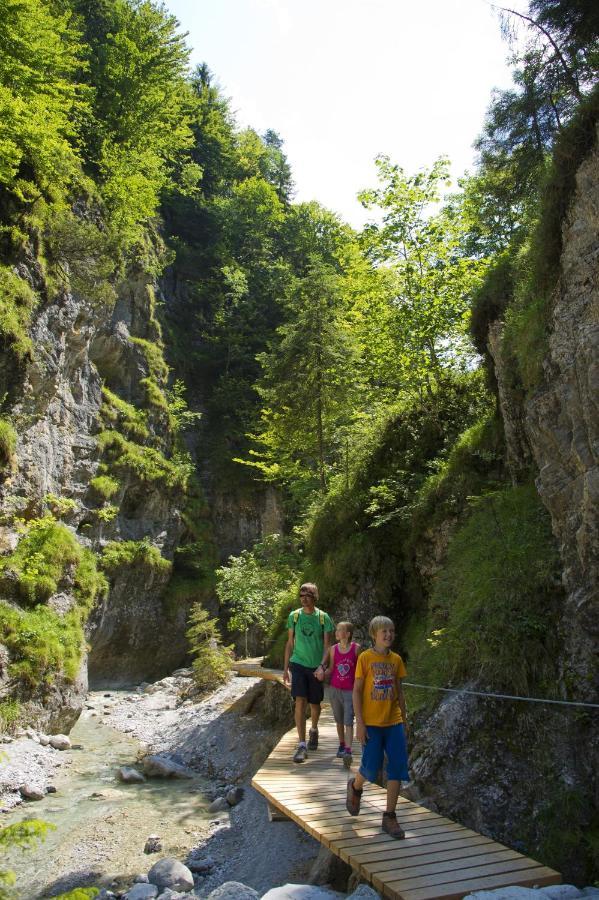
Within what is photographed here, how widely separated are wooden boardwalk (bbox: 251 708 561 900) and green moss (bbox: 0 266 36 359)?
12327mm

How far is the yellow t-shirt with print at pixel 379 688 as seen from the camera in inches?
209

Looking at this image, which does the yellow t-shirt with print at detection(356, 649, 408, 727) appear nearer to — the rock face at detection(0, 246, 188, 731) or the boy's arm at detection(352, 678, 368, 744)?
the boy's arm at detection(352, 678, 368, 744)

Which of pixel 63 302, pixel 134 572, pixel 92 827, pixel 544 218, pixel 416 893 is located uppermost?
pixel 63 302

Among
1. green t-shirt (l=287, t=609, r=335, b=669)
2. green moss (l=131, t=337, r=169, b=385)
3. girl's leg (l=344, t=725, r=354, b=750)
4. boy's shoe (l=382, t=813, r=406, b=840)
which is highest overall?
green moss (l=131, t=337, r=169, b=385)

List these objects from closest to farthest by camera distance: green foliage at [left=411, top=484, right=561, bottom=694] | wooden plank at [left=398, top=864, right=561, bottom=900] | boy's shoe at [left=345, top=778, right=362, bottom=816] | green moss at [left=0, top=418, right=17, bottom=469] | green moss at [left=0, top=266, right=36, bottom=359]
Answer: wooden plank at [left=398, top=864, right=561, bottom=900]
boy's shoe at [left=345, top=778, right=362, bottom=816]
green foliage at [left=411, top=484, right=561, bottom=694]
green moss at [left=0, top=418, right=17, bottom=469]
green moss at [left=0, top=266, right=36, bottom=359]

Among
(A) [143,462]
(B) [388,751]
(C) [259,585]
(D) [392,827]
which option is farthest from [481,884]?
(A) [143,462]

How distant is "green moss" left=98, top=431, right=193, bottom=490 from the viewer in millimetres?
22891

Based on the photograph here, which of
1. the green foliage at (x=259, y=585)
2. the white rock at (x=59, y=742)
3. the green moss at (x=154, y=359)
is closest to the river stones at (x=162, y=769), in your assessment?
the white rock at (x=59, y=742)

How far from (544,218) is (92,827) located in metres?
12.1

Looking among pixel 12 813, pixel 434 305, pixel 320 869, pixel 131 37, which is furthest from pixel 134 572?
pixel 131 37

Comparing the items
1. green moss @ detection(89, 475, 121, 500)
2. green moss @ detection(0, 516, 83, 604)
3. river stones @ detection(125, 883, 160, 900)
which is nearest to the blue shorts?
river stones @ detection(125, 883, 160, 900)

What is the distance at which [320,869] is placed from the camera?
A: 7320mm

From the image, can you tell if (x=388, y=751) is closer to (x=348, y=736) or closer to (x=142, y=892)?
(x=348, y=736)

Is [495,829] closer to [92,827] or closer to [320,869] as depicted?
[320,869]
